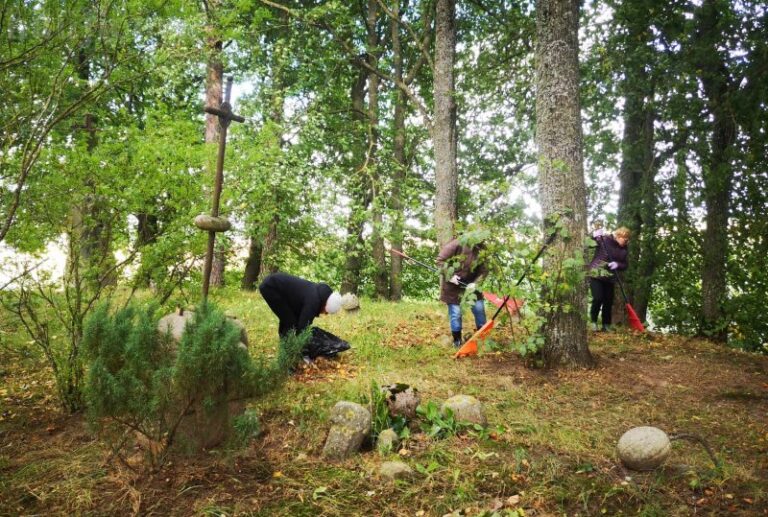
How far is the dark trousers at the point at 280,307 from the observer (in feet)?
17.8

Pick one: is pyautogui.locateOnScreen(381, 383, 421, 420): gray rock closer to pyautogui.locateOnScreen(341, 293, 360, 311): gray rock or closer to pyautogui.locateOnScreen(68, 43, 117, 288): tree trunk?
pyautogui.locateOnScreen(68, 43, 117, 288): tree trunk

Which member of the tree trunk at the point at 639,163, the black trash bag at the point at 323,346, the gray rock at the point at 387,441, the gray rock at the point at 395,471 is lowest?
the gray rock at the point at 395,471

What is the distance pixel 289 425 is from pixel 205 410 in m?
1.03

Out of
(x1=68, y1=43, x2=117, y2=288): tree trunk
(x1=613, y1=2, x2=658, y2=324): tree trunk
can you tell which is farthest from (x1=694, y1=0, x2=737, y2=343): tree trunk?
(x1=68, y1=43, x2=117, y2=288): tree trunk

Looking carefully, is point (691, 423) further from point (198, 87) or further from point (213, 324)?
point (198, 87)

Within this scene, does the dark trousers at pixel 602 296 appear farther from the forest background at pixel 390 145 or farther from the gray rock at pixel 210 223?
the gray rock at pixel 210 223

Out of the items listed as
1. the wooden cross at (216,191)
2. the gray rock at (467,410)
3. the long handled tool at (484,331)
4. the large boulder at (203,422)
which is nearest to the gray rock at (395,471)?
the gray rock at (467,410)

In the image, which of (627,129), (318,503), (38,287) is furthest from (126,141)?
(627,129)

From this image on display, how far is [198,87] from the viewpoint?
13633 millimetres

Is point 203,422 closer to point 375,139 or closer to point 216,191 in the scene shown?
point 216,191

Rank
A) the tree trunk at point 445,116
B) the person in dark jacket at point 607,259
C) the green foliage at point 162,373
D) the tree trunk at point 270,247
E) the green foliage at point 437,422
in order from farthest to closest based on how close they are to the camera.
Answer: the tree trunk at point 270,247 < the tree trunk at point 445,116 < the person in dark jacket at point 607,259 < the green foliage at point 437,422 < the green foliage at point 162,373

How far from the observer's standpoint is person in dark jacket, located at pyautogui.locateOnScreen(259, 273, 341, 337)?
5.24 m

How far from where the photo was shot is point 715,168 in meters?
7.13

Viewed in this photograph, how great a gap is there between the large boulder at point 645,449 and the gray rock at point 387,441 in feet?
5.37
